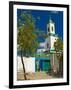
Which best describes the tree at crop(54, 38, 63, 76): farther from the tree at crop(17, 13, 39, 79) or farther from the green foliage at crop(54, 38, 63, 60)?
the tree at crop(17, 13, 39, 79)

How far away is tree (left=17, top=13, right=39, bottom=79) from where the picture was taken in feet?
5.21

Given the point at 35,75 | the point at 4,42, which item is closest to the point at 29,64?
the point at 35,75

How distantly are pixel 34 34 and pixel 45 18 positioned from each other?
13 centimetres

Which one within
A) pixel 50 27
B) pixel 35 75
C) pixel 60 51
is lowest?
pixel 35 75

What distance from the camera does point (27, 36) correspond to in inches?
63.2

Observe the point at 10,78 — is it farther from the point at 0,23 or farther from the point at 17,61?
the point at 0,23

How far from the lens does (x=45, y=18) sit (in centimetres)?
164

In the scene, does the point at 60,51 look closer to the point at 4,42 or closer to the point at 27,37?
the point at 27,37

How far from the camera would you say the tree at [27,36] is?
5.21 ft

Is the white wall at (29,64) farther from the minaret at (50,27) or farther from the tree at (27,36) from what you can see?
the minaret at (50,27)

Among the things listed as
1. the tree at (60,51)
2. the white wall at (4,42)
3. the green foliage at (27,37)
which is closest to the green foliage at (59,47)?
the tree at (60,51)

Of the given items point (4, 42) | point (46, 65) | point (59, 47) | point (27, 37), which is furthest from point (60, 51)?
point (4, 42)

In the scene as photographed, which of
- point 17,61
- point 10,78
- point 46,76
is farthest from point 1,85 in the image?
point 46,76

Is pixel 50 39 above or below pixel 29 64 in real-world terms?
above
